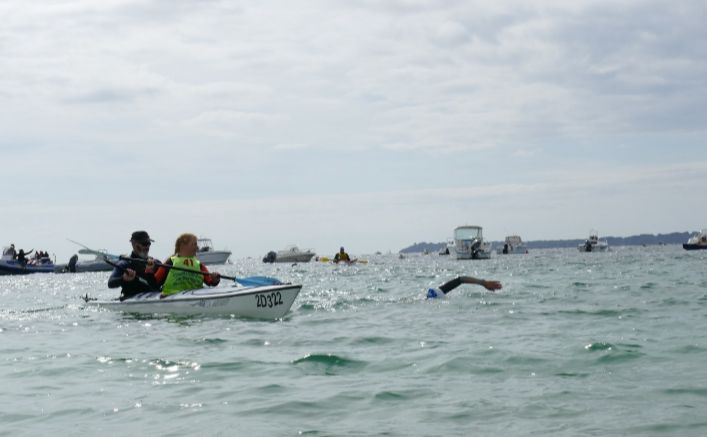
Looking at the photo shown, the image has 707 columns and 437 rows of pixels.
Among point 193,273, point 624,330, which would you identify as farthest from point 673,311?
point 193,273

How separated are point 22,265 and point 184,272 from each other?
161ft

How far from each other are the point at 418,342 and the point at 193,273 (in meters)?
6.68

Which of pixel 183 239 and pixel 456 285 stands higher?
pixel 183 239

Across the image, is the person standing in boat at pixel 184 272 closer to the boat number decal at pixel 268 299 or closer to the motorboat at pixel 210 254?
the boat number decal at pixel 268 299

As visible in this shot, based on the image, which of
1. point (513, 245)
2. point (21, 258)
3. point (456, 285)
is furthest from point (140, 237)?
point (513, 245)

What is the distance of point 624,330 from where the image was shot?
37.0ft

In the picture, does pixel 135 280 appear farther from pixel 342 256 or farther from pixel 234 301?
pixel 342 256

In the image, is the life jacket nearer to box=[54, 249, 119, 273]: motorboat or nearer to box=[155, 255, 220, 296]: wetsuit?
box=[155, 255, 220, 296]: wetsuit

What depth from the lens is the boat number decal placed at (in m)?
14.4

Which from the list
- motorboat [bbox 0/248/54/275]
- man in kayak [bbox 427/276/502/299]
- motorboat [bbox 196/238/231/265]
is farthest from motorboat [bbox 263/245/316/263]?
man in kayak [bbox 427/276/502/299]

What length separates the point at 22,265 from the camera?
197 ft

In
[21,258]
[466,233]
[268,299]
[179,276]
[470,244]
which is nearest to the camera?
[268,299]

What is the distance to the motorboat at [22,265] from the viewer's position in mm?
58625

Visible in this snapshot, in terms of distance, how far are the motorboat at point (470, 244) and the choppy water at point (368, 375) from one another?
206 ft
